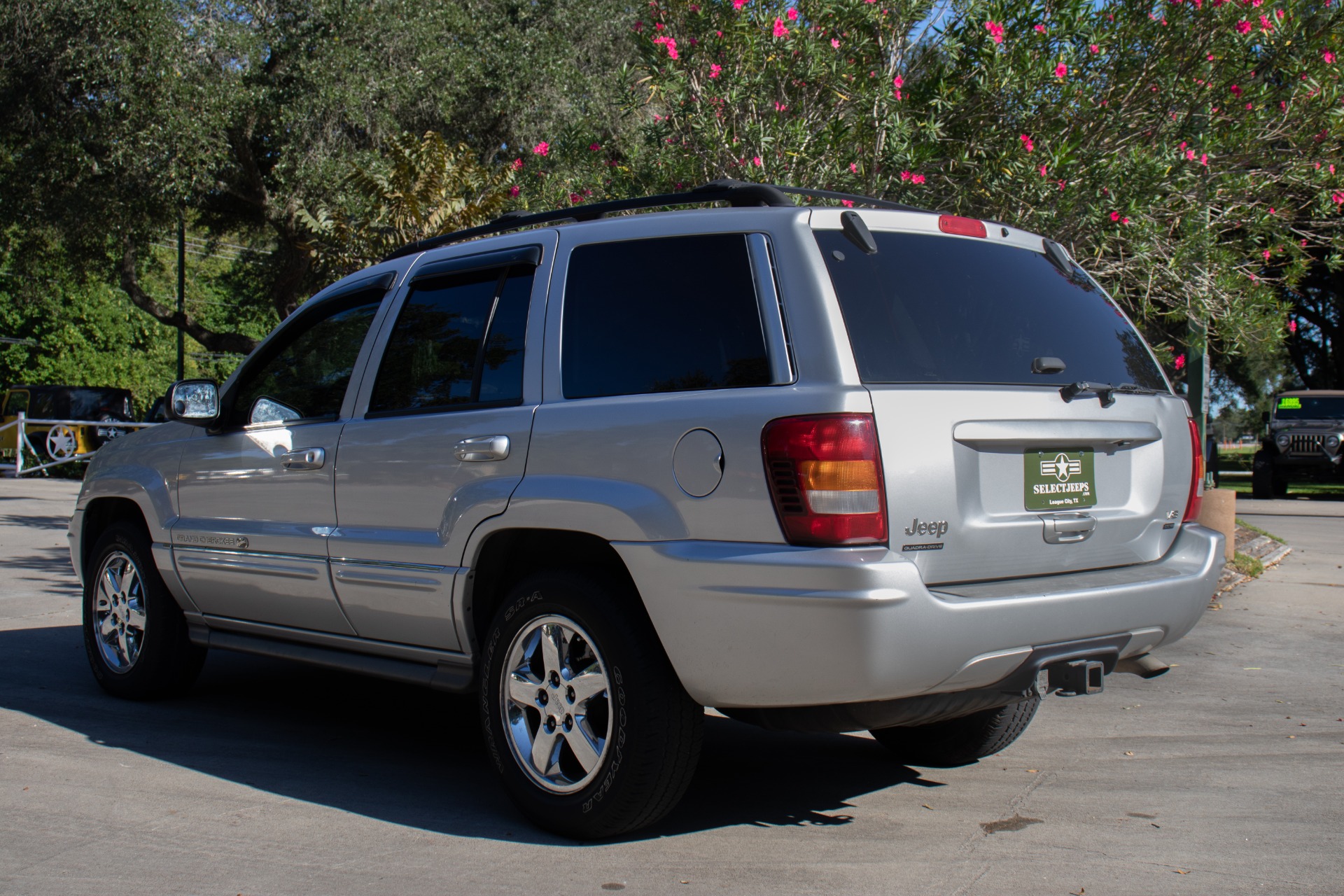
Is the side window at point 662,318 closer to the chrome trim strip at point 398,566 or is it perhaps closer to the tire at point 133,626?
the chrome trim strip at point 398,566

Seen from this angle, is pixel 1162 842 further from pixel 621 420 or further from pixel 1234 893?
pixel 621 420

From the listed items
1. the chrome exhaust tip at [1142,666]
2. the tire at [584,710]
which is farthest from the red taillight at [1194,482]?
the tire at [584,710]

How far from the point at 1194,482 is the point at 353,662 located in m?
3.10

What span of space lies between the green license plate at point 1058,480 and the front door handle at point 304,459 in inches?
104

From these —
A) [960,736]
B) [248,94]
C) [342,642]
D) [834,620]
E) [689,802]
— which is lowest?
[689,802]

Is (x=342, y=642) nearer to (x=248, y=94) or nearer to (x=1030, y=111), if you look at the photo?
(x=1030, y=111)

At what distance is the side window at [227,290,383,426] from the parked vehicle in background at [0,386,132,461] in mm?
25417

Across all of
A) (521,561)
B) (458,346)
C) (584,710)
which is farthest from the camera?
(458,346)

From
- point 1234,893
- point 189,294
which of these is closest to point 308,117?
point 1234,893

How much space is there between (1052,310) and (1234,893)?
6.08 feet

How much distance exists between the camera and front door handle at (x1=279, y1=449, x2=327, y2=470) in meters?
4.82

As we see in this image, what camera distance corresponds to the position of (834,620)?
10.8ft

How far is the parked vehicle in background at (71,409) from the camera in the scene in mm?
29328

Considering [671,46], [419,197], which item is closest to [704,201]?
[671,46]
